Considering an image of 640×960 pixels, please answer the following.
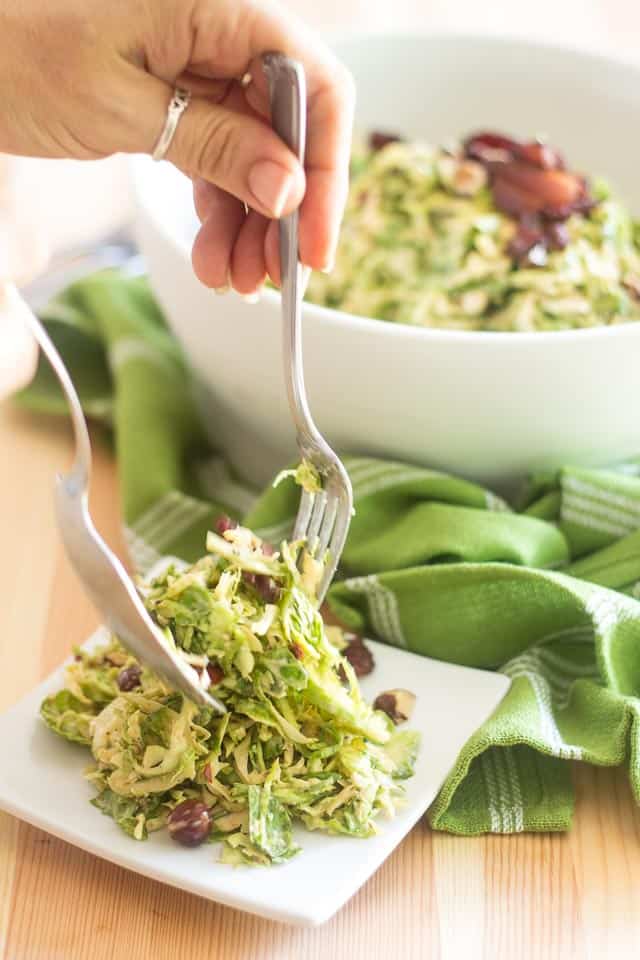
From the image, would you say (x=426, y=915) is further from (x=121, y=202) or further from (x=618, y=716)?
(x=121, y=202)

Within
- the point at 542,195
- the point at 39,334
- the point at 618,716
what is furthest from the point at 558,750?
the point at 542,195

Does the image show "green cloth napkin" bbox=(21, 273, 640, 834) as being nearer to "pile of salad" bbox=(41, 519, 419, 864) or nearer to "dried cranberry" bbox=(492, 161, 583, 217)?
"pile of salad" bbox=(41, 519, 419, 864)

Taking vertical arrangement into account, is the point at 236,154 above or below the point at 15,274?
above

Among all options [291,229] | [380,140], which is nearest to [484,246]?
[380,140]

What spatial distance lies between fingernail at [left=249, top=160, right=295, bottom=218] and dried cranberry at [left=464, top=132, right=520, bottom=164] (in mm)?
789

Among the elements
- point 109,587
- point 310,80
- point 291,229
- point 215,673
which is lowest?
point 215,673

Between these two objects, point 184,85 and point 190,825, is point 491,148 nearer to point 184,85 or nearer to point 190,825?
point 184,85

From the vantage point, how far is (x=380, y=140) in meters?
2.09

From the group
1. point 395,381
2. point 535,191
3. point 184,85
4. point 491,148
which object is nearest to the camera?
point 184,85

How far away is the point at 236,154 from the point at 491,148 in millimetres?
819

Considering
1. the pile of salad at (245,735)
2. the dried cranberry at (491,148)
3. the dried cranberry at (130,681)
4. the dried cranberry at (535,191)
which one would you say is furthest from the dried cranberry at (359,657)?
the dried cranberry at (491,148)

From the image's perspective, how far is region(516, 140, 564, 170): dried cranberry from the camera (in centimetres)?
191

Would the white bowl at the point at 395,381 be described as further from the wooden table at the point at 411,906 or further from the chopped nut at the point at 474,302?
the wooden table at the point at 411,906

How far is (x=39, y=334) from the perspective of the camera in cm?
129
